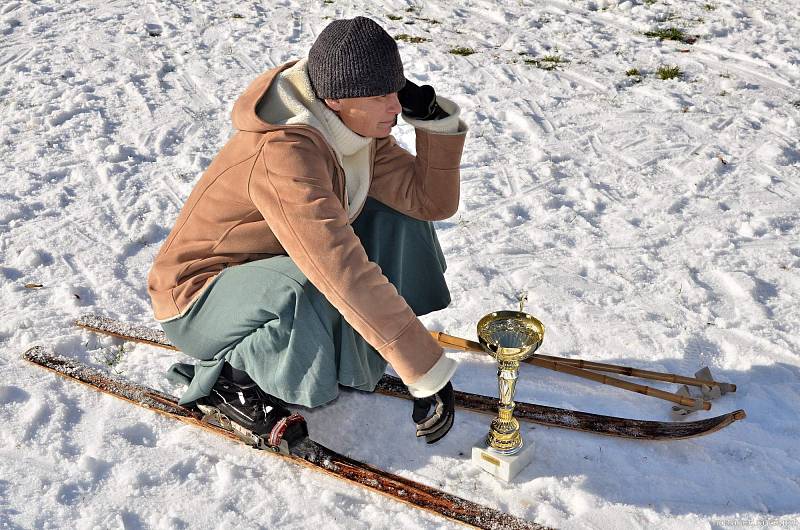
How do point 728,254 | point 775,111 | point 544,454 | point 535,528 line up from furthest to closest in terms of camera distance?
point 775,111, point 728,254, point 544,454, point 535,528

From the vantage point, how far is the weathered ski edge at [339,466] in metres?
2.51

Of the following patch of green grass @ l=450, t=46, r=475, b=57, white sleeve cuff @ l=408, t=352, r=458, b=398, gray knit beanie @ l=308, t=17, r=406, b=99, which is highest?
gray knit beanie @ l=308, t=17, r=406, b=99

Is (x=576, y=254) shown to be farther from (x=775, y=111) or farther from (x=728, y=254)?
(x=775, y=111)

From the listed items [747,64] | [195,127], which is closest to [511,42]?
[747,64]

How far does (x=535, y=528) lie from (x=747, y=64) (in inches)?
185

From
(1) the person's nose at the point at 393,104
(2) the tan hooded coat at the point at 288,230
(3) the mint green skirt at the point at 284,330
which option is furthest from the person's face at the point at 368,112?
(3) the mint green skirt at the point at 284,330

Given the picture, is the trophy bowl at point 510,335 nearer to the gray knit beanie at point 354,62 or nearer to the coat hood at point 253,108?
the gray knit beanie at point 354,62

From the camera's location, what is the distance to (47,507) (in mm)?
2514

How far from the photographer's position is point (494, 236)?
4.20 metres

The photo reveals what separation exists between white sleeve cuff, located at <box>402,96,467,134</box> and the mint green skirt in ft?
1.04

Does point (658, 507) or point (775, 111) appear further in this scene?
point (775, 111)

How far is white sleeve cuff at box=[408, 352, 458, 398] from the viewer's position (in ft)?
8.01

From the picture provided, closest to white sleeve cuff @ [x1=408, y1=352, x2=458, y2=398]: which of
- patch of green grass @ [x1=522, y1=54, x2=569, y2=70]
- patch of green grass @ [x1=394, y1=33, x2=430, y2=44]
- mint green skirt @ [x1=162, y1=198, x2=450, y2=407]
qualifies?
mint green skirt @ [x1=162, y1=198, x2=450, y2=407]

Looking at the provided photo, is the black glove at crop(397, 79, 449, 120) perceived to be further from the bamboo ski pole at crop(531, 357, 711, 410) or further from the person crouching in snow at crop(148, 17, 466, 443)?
the bamboo ski pole at crop(531, 357, 711, 410)
